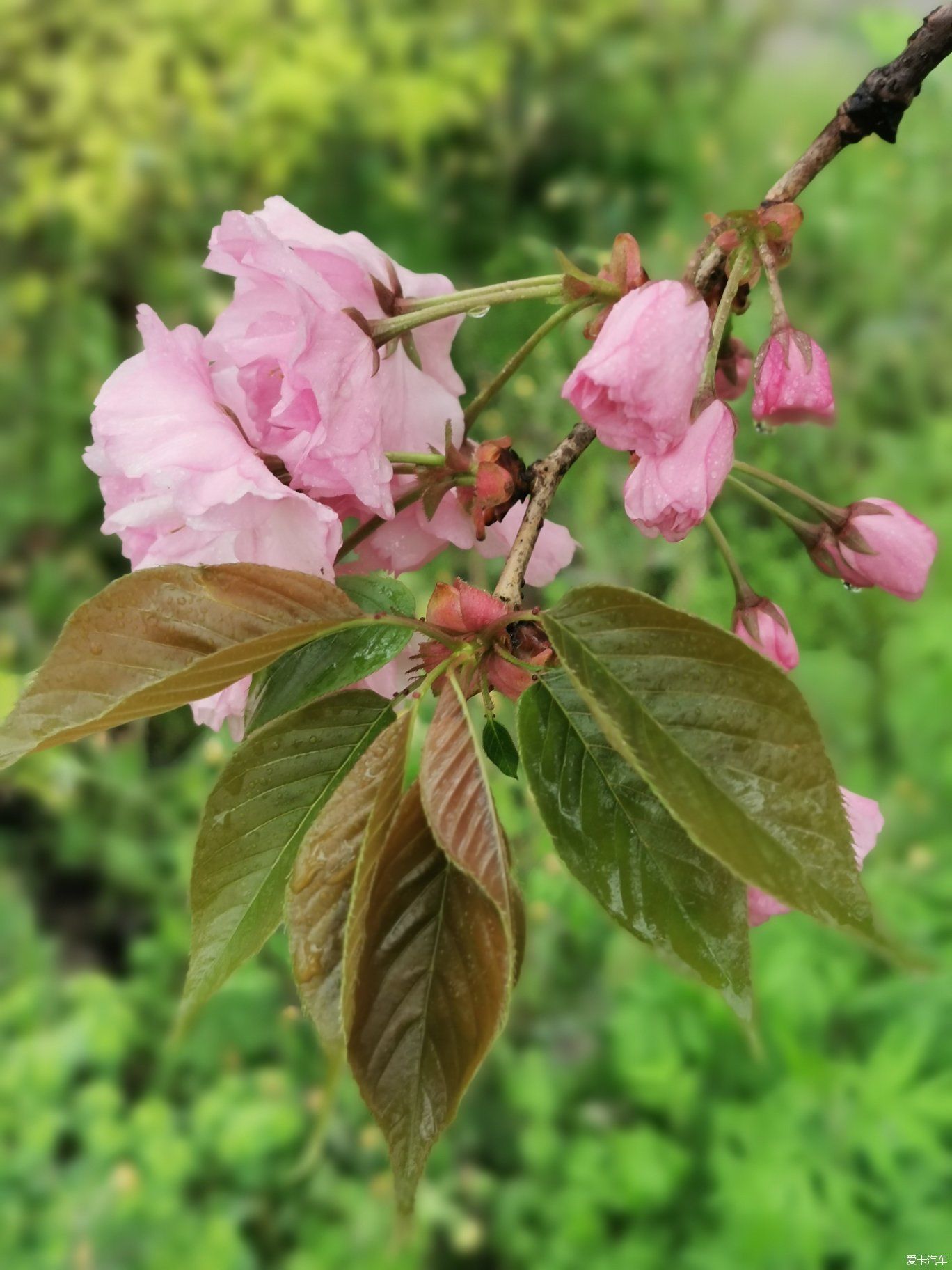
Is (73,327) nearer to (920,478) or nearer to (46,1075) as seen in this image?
(46,1075)

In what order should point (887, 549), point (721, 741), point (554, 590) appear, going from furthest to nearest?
point (554, 590) → point (887, 549) → point (721, 741)

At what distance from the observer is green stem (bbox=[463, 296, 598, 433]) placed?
0.28 meters

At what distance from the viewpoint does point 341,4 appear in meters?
1.45

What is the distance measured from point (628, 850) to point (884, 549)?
0.46ft

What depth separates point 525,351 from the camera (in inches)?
11.3

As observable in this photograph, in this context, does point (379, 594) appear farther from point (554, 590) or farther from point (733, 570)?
point (554, 590)

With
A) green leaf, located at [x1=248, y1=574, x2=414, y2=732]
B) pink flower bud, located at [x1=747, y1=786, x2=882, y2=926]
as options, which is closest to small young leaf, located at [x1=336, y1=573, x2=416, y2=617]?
green leaf, located at [x1=248, y1=574, x2=414, y2=732]

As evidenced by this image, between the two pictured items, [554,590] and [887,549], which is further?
[554,590]

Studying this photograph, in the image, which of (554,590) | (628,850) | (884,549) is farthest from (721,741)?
(554,590)

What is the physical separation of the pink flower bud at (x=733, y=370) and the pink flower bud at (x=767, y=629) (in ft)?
0.20

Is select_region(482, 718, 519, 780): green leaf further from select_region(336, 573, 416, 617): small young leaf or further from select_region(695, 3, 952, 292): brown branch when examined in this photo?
select_region(695, 3, 952, 292): brown branch

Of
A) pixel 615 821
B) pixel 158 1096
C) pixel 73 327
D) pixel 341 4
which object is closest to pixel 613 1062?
pixel 158 1096

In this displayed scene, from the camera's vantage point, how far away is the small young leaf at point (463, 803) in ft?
0.71

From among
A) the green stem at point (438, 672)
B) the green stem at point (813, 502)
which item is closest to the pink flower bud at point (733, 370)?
the green stem at point (813, 502)
